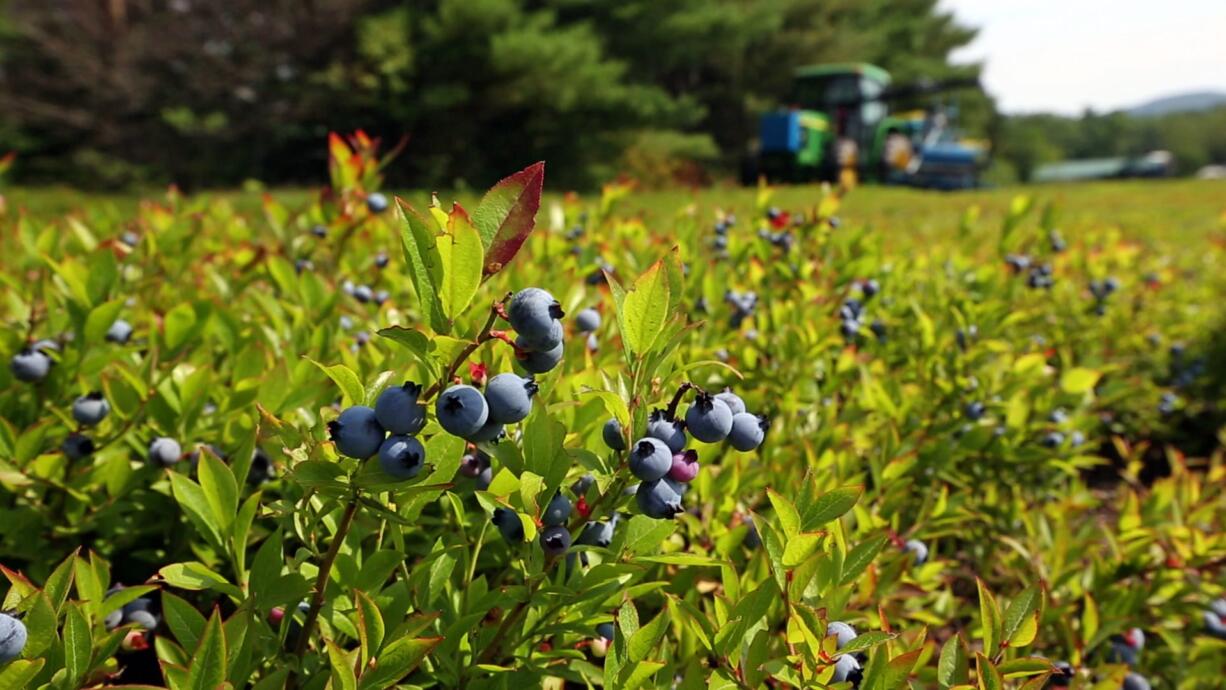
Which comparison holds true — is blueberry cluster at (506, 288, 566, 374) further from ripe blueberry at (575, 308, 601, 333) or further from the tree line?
the tree line

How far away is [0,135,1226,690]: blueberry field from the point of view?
2.22ft

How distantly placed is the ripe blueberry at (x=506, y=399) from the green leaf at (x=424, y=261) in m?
0.06

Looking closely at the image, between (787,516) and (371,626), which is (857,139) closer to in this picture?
Result: (787,516)

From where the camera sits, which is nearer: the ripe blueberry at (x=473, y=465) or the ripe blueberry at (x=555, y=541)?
the ripe blueberry at (x=555, y=541)

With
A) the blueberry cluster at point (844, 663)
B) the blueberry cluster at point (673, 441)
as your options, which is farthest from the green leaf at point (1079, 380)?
the blueberry cluster at point (673, 441)

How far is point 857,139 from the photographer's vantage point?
59.8 ft

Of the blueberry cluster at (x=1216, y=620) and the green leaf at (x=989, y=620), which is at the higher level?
the green leaf at (x=989, y=620)

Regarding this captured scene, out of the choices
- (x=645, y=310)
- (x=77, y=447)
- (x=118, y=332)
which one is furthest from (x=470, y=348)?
(x=118, y=332)

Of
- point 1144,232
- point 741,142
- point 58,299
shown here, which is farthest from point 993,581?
point 741,142

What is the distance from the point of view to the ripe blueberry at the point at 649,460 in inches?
25.7

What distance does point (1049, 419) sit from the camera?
1.90m

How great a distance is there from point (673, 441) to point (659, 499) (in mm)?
61

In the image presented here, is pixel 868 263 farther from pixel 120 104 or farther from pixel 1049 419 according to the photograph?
pixel 120 104

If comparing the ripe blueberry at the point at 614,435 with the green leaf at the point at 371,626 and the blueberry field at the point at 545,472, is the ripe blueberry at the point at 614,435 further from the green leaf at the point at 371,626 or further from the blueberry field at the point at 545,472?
the green leaf at the point at 371,626
